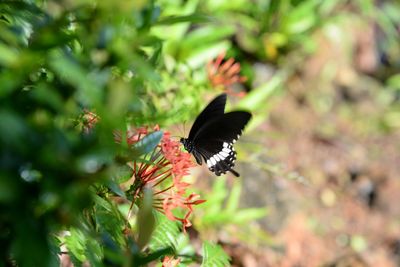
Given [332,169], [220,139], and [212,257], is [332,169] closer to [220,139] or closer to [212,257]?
[220,139]

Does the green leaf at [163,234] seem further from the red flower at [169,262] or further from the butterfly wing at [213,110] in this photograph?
the butterfly wing at [213,110]

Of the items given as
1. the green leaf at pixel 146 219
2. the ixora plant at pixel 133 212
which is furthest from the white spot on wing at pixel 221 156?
the green leaf at pixel 146 219

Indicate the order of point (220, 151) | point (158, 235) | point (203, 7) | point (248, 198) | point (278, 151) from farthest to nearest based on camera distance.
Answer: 1. point (278, 151)
2. point (203, 7)
3. point (248, 198)
4. point (220, 151)
5. point (158, 235)

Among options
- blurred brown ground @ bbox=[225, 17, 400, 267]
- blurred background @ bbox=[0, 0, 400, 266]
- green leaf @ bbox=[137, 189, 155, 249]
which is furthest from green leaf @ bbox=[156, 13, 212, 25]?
blurred brown ground @ bbox=[225, 17, 400, 267]

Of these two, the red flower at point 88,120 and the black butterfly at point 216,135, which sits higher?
the red flower at point 88,120

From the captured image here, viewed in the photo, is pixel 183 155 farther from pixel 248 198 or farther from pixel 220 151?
pixel 248 198

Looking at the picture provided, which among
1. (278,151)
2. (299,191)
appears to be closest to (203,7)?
(278,151)

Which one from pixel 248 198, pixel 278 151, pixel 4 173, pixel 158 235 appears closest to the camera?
pixel 4 173
